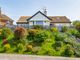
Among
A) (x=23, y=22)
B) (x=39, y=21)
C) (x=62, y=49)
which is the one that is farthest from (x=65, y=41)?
(x=23, y=22)

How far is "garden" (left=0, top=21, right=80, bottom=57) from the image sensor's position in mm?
24139

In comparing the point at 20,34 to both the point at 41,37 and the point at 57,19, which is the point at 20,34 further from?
the point at 57,19

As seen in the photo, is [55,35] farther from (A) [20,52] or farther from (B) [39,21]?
(B) [39,21]

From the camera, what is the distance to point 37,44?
27250 millimetres

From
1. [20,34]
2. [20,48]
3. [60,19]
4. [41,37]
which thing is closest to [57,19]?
[60,19]

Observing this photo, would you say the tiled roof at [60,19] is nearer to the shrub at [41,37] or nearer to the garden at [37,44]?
the garden at [37,44]

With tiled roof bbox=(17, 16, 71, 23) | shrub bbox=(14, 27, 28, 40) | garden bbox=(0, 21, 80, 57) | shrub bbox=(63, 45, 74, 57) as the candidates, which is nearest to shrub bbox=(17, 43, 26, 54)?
garden bbox=(0, 21, 80, 57)

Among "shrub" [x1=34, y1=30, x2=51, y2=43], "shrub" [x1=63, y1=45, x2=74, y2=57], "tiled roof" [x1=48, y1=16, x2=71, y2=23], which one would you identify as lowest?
"shrub" [x1=63, y1=45, x2=74, y2=57]

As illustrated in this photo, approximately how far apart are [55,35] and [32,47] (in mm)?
4857

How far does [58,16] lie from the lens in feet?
184

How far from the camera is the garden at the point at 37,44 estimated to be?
950 inches

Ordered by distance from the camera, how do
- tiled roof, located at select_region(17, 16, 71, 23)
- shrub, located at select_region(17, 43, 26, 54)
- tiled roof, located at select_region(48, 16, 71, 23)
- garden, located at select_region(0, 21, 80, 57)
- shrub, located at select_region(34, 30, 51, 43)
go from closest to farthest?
garden, located at select_region(0, 21, 80, 57)
shrub, located at select_region(17, 43, 26, 54)
shrub, located at select_region(34, 30, 51, 43)
tiled roof, located at select_region(48, 16, 71, 23)
tiled roof, located at select_region(17, 16, 71, 23)

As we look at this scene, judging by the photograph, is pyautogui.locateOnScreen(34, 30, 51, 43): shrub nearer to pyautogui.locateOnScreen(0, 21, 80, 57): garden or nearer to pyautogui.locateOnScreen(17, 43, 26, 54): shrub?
pyautogui.locateOnScreen(0, 21, 80, 57): garden

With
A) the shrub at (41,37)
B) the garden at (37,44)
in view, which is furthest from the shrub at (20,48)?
the shrub at (41,37)
